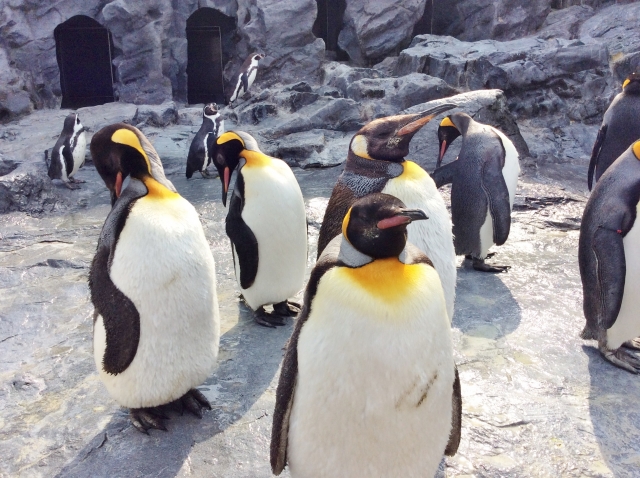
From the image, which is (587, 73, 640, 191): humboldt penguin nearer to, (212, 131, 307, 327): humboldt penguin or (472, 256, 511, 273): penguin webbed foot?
(472, 256, 511, 273): penguin webbed foot

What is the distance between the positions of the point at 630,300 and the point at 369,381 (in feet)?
6.61

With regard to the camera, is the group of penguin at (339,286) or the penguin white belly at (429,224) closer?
the group of penguin at (339,286)

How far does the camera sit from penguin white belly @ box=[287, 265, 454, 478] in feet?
5.00

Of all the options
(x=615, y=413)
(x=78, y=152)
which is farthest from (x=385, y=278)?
(x=78, y=152)

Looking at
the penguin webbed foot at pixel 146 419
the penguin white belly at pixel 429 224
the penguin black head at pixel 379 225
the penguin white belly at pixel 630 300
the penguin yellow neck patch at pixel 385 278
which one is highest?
the penguin black head at pixel 379 225

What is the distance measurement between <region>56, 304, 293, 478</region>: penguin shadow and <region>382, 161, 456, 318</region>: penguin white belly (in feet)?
3.41

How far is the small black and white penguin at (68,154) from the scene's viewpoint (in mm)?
7129

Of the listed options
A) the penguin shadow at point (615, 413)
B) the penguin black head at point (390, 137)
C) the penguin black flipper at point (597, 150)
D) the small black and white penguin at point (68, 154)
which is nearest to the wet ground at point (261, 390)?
the penguin shadow at point (615, 413)

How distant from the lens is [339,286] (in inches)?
61.3

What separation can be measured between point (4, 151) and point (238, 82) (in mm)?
5387

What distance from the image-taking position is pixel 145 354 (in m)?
2.29

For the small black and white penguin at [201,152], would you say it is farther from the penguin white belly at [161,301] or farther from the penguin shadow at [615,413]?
the penguin shadow at [615,413]

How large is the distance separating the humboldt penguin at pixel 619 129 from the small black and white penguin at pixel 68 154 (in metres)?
6.45

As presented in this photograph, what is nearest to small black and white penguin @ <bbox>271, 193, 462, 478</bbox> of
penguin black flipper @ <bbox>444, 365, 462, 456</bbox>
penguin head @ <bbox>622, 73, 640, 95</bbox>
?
penguin black flipper @ <bbox>444, 365, 462, 456</bbox>
